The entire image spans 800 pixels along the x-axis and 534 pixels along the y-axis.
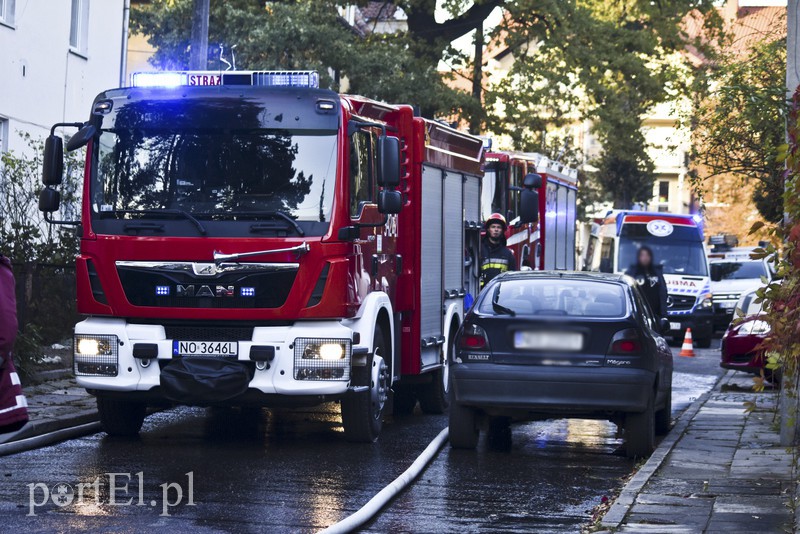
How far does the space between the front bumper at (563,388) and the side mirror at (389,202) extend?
1.49m

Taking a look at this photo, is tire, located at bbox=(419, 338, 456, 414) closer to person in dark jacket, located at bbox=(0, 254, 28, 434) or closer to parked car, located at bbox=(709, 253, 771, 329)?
person in dark jacket, located at bbox=(0, 254, 28, 434)

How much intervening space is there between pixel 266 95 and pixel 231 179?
777mm

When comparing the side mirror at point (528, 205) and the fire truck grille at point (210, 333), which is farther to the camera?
the side mirror at point (528, 205)

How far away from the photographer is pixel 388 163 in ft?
37.4

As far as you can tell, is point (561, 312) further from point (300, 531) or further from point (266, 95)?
point (300, 531)

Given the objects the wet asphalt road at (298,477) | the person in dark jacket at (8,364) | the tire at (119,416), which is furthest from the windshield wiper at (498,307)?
the person in dark jacket at (8,364)

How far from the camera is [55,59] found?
81.6 feet

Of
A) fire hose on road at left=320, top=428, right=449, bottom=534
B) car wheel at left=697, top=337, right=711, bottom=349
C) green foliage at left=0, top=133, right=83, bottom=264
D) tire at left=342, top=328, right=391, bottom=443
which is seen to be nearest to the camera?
fire hose on road at left=320, top=428, right=449, bottom=534

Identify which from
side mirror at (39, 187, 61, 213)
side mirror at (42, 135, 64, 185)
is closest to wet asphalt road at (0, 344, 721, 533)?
side mirror at (39, 187, 61, 213)

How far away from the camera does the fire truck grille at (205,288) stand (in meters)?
11.1

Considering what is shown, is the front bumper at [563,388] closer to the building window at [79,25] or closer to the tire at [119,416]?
the tire at [119,416]

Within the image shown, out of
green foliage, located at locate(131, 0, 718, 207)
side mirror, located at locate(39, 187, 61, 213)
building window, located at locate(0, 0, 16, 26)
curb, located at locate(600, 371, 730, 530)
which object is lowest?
curb, located at locate(600, 371, 730, 530)

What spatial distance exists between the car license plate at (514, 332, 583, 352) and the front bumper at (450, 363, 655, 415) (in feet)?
0.54

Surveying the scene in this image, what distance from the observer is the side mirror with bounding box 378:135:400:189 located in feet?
37.3
